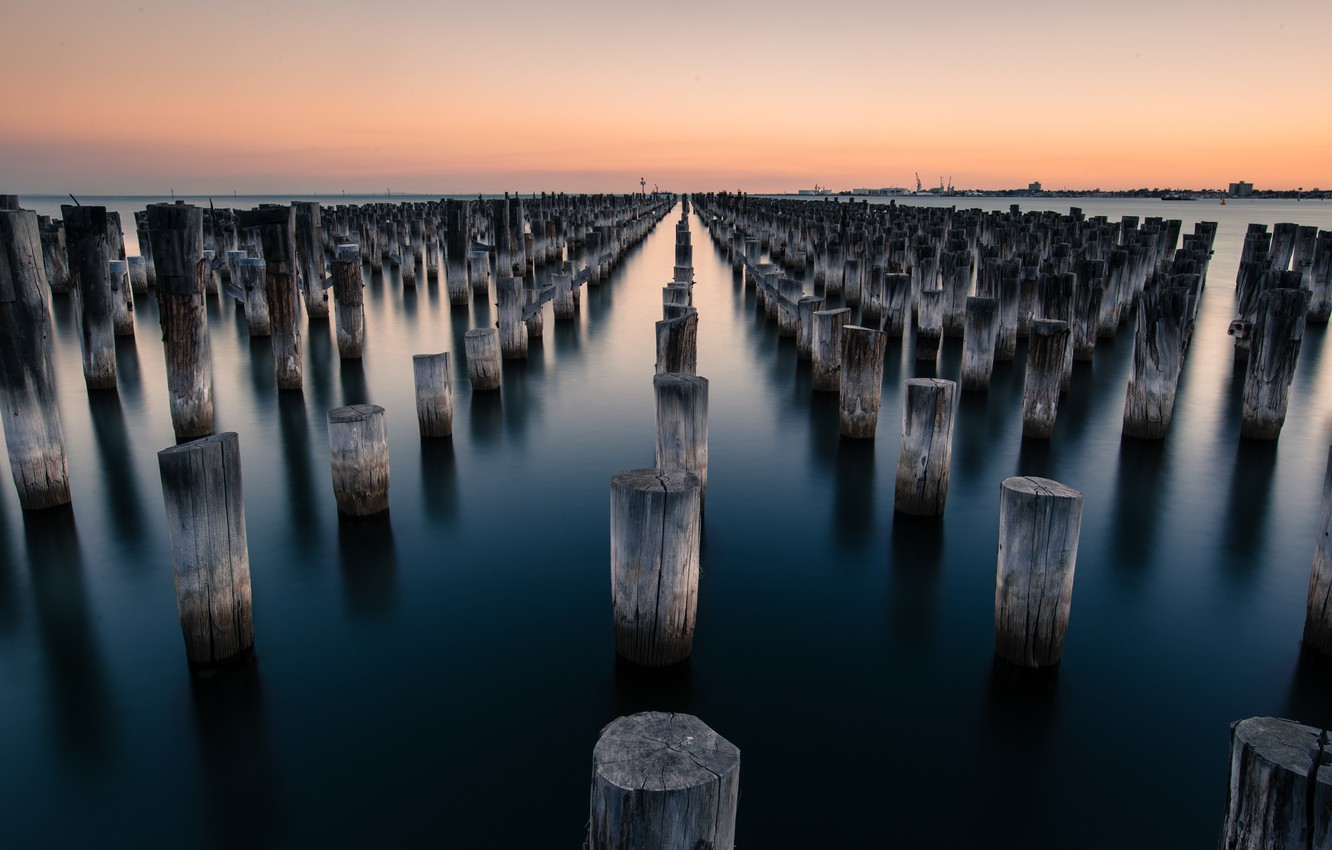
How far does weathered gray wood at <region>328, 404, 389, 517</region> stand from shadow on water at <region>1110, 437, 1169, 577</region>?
494cm

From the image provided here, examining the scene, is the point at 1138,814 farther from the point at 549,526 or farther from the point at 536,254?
the point at 536,254

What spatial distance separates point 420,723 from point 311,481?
12.8ft

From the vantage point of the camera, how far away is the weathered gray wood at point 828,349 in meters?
8.59

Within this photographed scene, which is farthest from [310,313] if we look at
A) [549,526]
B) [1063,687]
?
[1063,687]

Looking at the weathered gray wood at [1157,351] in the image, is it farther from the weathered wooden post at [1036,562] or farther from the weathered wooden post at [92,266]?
the weathered wooden post at [92,266]

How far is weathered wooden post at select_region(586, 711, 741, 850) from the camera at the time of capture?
6.45 ft

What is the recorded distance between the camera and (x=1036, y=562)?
3658 millimetres

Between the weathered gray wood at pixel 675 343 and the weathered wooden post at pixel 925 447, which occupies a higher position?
the weathered gray wood at pixel 675 343

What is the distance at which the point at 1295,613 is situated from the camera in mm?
4809

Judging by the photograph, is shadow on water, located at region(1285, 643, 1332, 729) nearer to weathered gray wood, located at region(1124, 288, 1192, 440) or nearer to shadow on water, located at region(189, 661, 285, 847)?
weathered gray wood, located at region(1124, 288, 1192, 440)

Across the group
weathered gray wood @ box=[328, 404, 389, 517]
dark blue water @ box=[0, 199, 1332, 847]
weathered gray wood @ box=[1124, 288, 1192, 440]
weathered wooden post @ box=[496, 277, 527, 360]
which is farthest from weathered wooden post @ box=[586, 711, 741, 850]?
weathered wooden post @ box=[496, 277, 527, 360]

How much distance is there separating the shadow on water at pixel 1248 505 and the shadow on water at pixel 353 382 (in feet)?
27.8

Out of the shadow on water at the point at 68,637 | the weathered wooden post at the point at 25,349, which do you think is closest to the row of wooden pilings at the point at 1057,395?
the shadow on water at the point at 68,637

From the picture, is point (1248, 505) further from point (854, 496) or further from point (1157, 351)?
point (854, 496)
